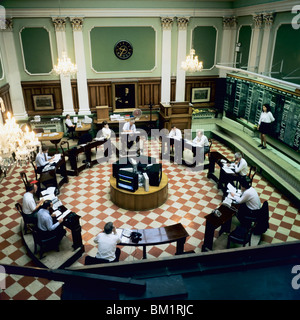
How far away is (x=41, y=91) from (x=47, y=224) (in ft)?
28.0

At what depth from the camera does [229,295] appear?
2928mm

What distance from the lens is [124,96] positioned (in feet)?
42.6

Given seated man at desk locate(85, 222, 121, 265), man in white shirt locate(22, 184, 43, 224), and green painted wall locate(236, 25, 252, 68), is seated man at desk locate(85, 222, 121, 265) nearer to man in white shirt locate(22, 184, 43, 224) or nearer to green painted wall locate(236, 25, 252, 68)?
man in white shirt locate(22, 184, 43, 224)

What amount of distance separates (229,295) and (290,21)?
9.38m

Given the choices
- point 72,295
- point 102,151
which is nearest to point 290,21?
point 102,151

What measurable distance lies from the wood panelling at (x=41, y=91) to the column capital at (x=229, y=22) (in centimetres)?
801

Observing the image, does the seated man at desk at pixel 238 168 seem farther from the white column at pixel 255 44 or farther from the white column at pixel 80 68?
the white column at pixel 80 68

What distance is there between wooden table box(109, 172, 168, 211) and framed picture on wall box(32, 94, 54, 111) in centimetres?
666

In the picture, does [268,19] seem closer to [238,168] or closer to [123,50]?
[123,50]

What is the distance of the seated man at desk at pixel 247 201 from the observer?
6.12 metres

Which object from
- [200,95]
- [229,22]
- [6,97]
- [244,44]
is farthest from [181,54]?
[6,97]

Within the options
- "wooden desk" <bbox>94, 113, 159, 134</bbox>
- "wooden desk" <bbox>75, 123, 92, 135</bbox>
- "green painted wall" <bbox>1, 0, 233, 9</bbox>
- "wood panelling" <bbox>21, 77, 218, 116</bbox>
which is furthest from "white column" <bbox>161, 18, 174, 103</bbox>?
"wooden desk" <bbox>75, 123, 92, 135</bbox>

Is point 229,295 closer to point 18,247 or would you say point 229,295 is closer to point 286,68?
point 18,247

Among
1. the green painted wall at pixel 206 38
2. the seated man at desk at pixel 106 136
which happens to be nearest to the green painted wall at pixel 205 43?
the green painted wall at pixel 206 38
